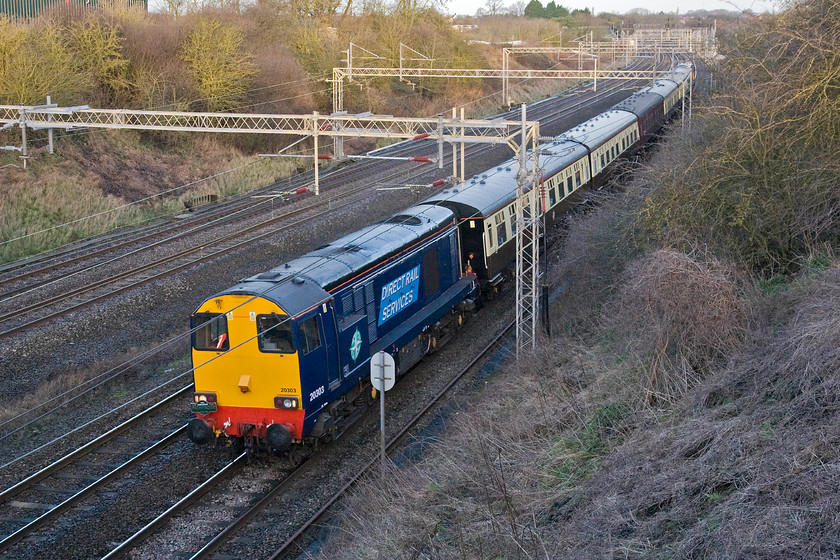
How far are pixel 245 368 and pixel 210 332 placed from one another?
30.2 inches

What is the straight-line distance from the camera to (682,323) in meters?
11.8

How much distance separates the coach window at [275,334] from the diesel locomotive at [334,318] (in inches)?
0.6

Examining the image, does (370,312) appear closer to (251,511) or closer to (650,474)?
(251,511)

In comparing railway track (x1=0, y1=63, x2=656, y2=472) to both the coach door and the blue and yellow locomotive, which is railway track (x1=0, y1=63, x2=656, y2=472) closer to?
the blue and yellow locomotive

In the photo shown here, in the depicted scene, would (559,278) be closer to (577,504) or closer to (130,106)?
(577,504)

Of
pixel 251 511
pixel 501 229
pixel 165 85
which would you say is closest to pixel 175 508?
pixel 251 511

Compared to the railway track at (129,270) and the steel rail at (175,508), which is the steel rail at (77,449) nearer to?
the steel rail at (175,508)

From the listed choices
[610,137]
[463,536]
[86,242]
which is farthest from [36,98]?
[463,536]

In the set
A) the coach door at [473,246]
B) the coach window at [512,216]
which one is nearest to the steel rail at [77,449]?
the coach door at [473,246]

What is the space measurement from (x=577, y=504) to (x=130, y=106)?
134ft

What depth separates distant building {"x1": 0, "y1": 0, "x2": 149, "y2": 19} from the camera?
44.4m

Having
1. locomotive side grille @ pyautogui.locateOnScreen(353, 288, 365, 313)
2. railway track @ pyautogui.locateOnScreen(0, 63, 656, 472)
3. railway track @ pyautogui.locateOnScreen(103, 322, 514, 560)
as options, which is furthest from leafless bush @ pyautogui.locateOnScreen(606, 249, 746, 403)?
railway track @ pyautogui.locateOnScreen(0, 63, 656, 472)

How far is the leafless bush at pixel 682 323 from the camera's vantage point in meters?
11.1

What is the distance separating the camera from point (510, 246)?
72.3ft
